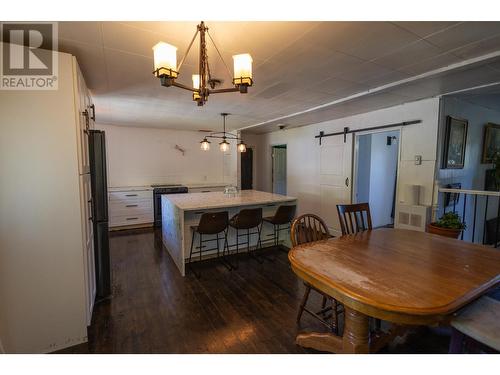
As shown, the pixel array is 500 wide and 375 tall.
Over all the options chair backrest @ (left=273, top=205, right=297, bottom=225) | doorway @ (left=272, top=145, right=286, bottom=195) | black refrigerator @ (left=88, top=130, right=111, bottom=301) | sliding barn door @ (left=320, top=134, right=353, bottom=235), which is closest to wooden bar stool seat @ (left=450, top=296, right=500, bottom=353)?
chair backrest @ (left=273, top=205, right=297, bottom=225)

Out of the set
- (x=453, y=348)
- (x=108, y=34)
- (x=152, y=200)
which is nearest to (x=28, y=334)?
(x=108, y=34)

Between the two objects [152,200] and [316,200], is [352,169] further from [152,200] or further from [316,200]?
[152,200]

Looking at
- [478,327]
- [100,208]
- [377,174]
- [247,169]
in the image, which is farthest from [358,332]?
[247,169]

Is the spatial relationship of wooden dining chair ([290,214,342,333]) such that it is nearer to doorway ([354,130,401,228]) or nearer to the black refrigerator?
the black refrigerator

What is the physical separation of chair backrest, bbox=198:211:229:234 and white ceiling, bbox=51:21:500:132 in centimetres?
153

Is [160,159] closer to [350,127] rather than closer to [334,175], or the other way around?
[334,175]

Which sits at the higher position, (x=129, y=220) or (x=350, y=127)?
(x=350, y=127)

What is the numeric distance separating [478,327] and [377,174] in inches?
173

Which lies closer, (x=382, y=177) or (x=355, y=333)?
(x=355, y=333)

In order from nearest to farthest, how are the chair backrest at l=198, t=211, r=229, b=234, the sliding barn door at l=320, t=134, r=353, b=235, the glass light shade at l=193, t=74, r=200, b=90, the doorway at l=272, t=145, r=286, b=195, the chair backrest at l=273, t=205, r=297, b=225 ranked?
the glass light shade at l=193, t=74, r=200, b=90
the chair backrest at l=198, t=211, r=229, b=234
the chair backrest at l=273, t=205, r=297, b=225
the sliding barn door at l=320, t=134, r=353, b=235
the doorway at l=272, t=145, r=286, b=195

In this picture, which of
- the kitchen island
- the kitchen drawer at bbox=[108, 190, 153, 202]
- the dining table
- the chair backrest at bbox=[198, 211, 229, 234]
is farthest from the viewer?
the kitchen drawer at bbox=[108, 190, 153, 202]

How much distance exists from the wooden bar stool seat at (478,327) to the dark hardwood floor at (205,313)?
56cm

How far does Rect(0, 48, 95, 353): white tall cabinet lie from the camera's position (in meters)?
1.58

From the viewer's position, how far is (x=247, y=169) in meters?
7.04
